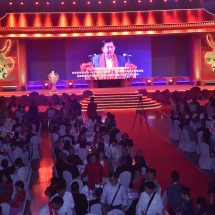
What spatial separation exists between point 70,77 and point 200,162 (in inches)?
790

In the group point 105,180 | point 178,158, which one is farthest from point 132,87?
point 105,180

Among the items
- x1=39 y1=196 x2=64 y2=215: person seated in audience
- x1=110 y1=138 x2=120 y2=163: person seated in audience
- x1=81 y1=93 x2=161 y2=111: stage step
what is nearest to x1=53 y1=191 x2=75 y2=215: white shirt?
x1=39 y1=196 x2=64 y2=215: person seated in audience

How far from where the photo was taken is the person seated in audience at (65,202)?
904 cm

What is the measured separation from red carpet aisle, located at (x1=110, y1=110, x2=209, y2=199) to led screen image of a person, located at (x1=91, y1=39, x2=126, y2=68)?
30.0ft

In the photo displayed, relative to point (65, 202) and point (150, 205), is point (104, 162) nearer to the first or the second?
point (65, 202)

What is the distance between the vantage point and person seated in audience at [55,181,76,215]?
9.04 meters

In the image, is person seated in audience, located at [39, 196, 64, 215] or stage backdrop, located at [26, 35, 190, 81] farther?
stage backdrop, located at [26, 35, 190, 81]

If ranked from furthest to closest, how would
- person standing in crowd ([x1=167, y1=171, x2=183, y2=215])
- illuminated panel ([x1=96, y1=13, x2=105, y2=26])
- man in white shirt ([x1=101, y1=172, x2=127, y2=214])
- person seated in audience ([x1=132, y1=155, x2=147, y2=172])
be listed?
1. illuminated panel ([x1=96, y1=13, x2=105, y2=26])
2. person seated in audience ([x1=132, y1=155, x2=147, y2=172])
3. man in white shirt ([x1=101, y1=172, x2=127, y2=214])
4. person standing in crowd ([x1=167, y1=171, x2=183, y2=215])

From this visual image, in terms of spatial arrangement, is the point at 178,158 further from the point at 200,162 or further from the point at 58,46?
the point at 58,46

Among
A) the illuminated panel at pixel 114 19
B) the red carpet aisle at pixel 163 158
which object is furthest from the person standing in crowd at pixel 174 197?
the illuminated panel at pixel 114 19

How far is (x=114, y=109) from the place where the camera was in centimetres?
2931

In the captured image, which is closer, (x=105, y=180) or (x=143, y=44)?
(x=105, y=180)

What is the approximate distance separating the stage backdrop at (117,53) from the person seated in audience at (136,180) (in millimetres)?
23427

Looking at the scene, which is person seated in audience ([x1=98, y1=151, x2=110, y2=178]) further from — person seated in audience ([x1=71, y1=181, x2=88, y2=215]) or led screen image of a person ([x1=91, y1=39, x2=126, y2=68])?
led screen image of a person ([x1=91, y1=39, x2=126, y2=68])
